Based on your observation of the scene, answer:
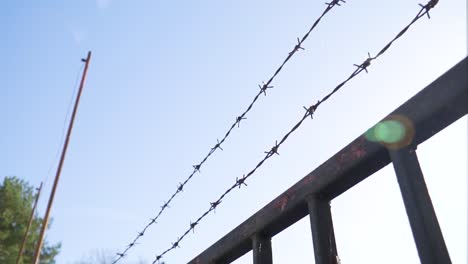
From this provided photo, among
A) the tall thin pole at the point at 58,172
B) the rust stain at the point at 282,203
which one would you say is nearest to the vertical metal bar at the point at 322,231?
the rust stain at the point at 282,203

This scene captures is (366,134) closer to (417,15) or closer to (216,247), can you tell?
(417,15)

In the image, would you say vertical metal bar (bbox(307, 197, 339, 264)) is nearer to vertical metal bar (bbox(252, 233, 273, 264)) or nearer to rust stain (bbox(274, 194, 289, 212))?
rust stain (bbox(274, 194, 289, 212))

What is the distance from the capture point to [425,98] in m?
2.08

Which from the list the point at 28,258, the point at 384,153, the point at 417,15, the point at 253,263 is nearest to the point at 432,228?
the point at 384,153

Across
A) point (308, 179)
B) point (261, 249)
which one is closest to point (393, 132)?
point (308, 179)

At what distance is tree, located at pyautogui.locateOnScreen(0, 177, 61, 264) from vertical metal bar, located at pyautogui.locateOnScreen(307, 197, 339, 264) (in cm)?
2777

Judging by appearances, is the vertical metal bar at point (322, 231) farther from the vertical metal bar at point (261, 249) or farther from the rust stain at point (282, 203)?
the vertical metal bar at point (261, 249)

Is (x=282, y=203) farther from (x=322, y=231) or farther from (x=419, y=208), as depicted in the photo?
(x=419, y=208)

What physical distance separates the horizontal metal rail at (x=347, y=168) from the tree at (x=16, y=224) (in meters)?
26.7

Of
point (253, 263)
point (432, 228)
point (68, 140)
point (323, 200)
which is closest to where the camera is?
point (432, 228)

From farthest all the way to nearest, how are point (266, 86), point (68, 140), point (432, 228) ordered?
1. point (68, 140)
2. point (266, 86)
3. point (432, 228)

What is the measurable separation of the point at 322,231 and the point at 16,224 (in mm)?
30721

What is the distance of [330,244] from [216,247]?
157cm

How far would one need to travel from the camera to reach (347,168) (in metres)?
2.48
